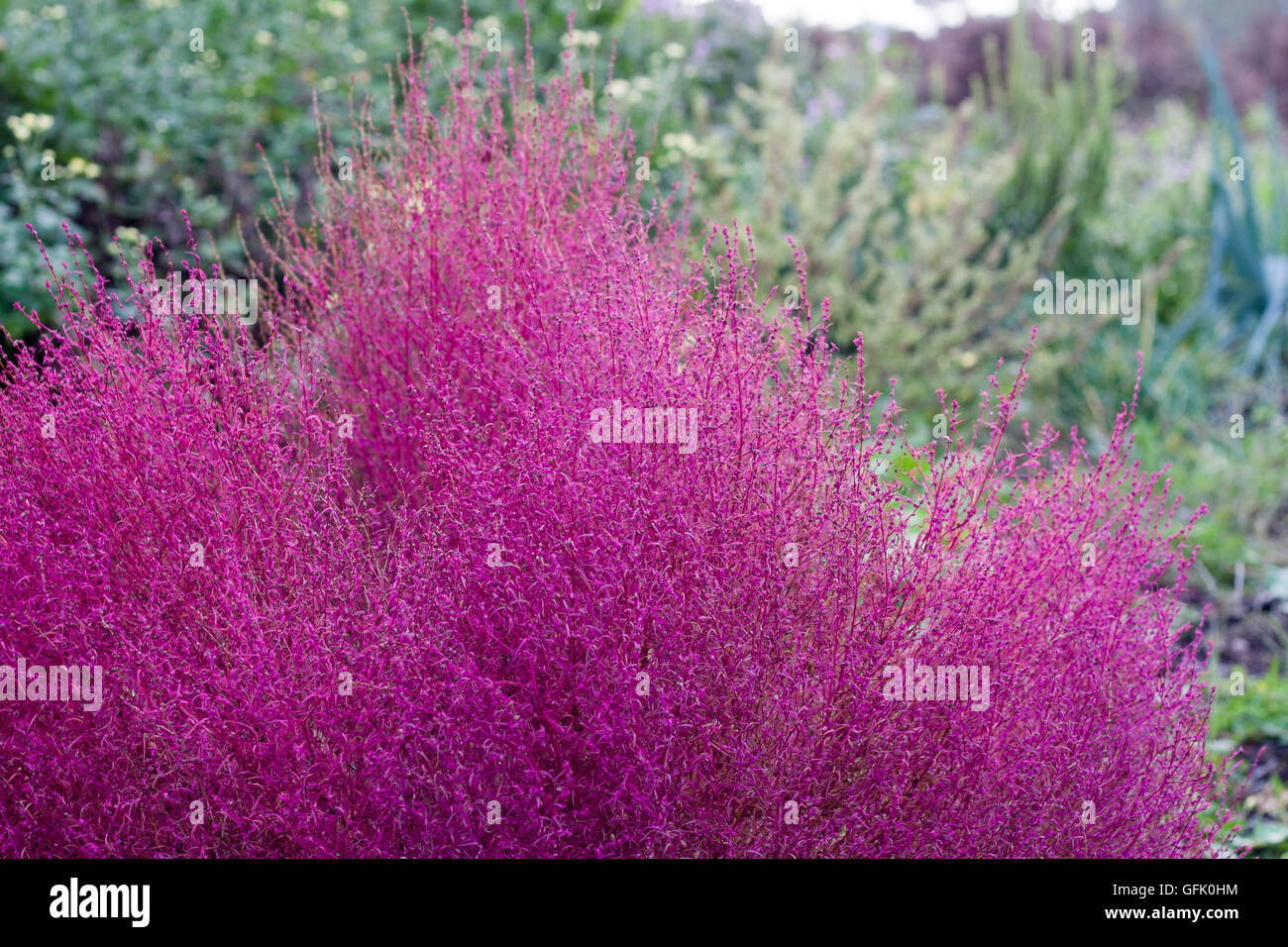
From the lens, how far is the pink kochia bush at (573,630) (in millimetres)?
1871

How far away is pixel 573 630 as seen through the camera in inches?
74.3

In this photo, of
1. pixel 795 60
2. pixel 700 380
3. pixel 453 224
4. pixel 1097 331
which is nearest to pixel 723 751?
pixel 700 380

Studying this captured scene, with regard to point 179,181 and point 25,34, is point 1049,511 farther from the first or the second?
point 25,34

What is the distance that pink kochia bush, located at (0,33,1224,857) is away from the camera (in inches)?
73.7

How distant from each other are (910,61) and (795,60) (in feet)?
9.17

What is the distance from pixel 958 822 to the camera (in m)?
1.92

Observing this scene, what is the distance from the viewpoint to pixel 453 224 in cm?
243
